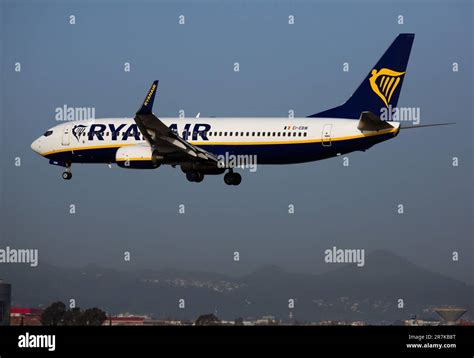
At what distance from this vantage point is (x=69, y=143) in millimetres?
78938

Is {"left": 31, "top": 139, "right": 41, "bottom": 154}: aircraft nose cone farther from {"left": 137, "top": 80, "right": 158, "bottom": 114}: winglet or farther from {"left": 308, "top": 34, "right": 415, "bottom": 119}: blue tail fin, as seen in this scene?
{"left": 308, "top": 34, "right": 415, "bottom": 119}: blue tail fin

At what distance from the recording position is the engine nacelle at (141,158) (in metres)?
73.6

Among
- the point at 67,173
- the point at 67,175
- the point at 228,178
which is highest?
the point at 67,173

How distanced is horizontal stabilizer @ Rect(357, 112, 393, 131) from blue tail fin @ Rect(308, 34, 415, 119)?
12.9ft

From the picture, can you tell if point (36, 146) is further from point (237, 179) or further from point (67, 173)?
point (237, 179)

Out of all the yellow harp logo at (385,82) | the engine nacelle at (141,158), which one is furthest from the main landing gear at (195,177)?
the yellow harp logo at (385,82)

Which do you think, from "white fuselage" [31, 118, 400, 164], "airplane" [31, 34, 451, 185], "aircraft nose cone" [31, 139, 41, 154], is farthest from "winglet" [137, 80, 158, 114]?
"aircraft nose cone" [31, 139, 41, 154]

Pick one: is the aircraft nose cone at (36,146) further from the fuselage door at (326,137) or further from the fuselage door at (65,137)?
the fuselage door at (326,137)

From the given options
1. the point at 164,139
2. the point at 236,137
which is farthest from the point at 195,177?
the point at 164,139

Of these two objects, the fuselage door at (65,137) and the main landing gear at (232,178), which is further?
the fuselage door at (65,137)

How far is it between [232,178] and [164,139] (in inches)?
256

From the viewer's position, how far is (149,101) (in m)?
69.0

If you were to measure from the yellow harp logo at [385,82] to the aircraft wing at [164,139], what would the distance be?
10.8m
